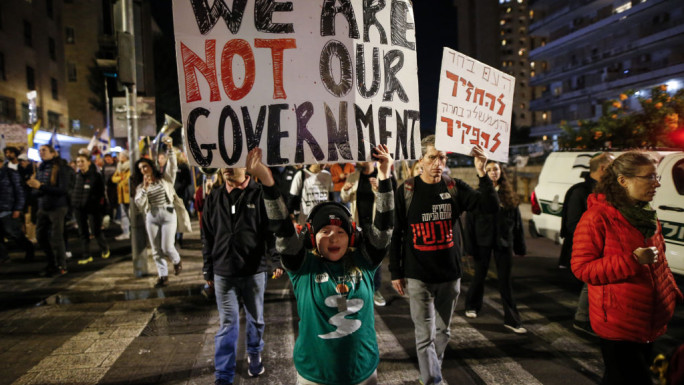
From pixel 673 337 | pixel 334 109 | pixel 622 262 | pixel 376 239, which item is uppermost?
pixel 334 109

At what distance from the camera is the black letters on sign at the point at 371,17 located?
9.47ft

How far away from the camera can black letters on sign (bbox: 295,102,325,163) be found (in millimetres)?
2764

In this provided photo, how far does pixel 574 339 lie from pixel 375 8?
406 centimetres

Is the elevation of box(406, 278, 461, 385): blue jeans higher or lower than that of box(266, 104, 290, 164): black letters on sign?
lower

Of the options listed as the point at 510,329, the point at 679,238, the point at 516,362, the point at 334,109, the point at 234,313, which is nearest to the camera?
the point at 334,109

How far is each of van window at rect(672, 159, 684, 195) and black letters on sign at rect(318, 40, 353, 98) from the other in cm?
616

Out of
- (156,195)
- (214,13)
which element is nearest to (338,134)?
(214,13)

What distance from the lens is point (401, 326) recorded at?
5.16 m

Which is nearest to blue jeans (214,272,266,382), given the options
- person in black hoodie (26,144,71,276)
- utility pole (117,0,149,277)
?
utility pole (117,0,149,277)

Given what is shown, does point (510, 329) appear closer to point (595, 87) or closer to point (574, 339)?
point (574, 339)

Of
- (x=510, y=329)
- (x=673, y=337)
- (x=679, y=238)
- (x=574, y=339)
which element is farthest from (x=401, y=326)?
(x=679, y=238)

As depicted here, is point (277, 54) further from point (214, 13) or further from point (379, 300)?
point (379, 300)

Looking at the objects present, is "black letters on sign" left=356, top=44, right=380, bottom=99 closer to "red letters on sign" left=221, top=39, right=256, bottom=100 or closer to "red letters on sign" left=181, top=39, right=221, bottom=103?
"red letters on sign" left=221, top=39, right=256, bottom=100

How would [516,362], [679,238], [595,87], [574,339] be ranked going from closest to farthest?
[516,362], [574,339], [679,238], [595,87]
